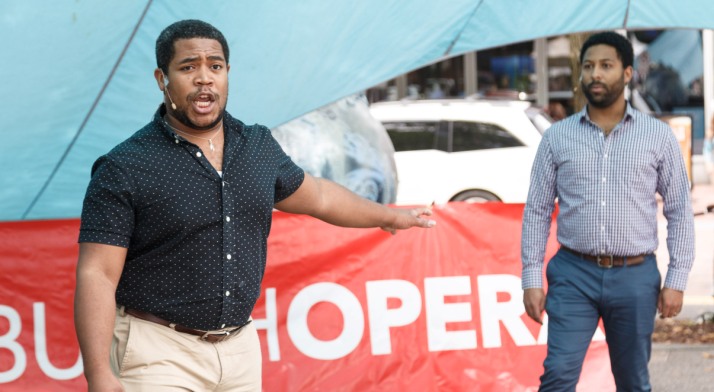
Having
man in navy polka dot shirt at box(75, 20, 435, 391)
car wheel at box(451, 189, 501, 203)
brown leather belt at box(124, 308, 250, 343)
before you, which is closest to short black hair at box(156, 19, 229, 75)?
man in navy polka dot shirt at box(75, 20, 435, 391)

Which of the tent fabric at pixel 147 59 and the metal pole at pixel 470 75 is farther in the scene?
the metal pole at pixel 470 75

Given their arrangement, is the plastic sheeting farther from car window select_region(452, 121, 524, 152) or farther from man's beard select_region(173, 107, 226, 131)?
car window select_region(452, 121, 524, 152)

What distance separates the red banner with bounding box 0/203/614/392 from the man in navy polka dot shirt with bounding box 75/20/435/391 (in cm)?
256

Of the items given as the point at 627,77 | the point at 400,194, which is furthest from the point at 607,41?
the point at 400,194

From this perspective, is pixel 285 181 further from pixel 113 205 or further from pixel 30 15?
pixel 30 15

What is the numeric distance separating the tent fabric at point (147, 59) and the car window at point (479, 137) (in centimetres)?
771

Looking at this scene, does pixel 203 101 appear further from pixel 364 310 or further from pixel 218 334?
pixel 364 310

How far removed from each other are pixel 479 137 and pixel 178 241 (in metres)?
10.4

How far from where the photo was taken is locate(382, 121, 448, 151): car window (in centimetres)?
1380

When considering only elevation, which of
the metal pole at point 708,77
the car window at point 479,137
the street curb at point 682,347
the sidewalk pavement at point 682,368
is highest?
the metal pole at point 708,77

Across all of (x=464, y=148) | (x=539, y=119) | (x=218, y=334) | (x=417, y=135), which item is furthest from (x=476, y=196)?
(x=218, y=334)

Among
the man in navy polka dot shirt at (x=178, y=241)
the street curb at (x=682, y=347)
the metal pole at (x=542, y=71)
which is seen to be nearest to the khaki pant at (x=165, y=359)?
the man in navy polka dot shirt at (x=178, y=241)

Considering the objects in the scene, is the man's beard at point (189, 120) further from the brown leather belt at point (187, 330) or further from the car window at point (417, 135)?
the car window at point (417, 135)

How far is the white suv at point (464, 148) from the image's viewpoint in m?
13.5
